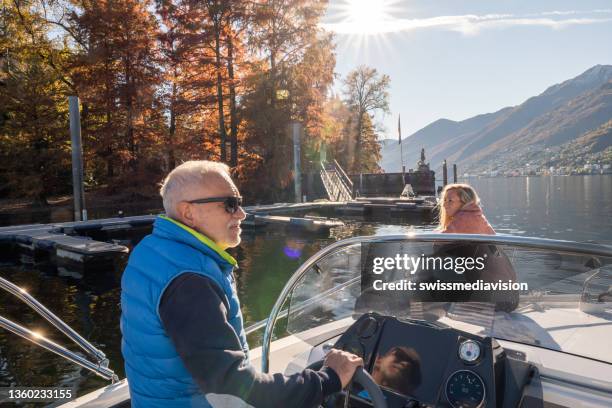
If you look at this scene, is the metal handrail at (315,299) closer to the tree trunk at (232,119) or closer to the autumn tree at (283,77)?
the autumn tree at (283,77)

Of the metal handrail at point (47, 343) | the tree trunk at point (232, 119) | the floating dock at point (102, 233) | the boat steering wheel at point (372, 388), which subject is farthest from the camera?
the tree trunk at point (232, 119)

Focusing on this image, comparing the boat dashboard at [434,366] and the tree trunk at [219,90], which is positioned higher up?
the tree trunk at [219,90]

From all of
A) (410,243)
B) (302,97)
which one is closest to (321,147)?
(302,97)

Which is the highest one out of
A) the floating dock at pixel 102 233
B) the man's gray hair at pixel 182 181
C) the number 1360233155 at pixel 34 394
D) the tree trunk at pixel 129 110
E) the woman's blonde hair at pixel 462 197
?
the tree trunk at pixel 129 110

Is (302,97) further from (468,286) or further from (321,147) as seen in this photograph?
(468,286)

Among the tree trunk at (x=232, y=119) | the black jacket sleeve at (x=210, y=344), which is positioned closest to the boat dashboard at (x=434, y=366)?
the black jacket sleeve at (x=210, y=344)

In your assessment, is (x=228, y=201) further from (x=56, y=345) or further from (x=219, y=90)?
(x=219, y=90)

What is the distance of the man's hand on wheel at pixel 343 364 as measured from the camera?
1.50 m

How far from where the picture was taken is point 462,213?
409cm

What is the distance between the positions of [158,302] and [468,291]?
1.50 metres

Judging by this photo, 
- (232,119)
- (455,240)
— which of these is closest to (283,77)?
(232,119)

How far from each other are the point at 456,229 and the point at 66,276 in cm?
1042

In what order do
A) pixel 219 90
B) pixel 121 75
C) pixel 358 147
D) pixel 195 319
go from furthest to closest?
pixel 358 147
pixel 121 75
pixel 219 90
pixel 195 319

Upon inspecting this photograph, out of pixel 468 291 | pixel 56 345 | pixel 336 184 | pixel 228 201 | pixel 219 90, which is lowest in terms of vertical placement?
pixel 56 345
